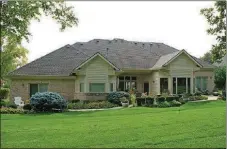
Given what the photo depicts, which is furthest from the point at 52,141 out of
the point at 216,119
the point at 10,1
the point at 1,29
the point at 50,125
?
the point at 216,119

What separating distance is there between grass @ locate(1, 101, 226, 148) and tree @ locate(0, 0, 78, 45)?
2.11m

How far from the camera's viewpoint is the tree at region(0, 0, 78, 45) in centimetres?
670

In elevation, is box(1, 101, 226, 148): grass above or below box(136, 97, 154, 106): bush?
below

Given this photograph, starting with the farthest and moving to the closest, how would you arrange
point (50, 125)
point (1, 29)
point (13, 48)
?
point (50, 125), point (1, 29), point (13, 48)

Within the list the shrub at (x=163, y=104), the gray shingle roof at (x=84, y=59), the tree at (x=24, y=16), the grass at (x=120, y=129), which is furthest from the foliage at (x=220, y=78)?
the tree at (x=24, y=16)

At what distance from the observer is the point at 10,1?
682 centimetres

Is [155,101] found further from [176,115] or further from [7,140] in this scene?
[7,140]

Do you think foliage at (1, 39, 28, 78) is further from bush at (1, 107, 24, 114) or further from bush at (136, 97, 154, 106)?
bush at (136, 97, 154, 106)

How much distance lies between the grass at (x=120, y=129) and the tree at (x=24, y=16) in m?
2.11

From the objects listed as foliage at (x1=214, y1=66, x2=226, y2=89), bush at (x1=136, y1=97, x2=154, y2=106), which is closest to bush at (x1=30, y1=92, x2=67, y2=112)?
bush at (x1=136, y1=97, x2=154, y2=106)

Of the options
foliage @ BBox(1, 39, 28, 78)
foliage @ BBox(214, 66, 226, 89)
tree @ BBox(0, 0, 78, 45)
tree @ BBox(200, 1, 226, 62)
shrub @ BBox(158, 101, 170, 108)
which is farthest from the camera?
foliage @ BBox(214, 66, 226, 89)

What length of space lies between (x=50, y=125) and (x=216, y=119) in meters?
5.15

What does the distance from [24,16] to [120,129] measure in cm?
370

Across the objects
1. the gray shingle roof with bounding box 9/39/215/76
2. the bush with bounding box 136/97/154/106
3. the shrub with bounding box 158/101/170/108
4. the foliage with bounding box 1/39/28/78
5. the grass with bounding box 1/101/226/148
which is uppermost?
the gray shingle roof with bounding box 9/39/215/76
